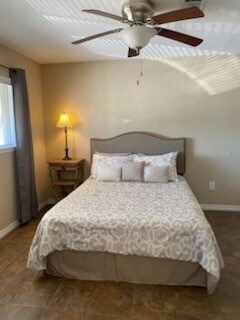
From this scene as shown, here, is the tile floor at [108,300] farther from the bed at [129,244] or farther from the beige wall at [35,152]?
the beige wall at [35,152]

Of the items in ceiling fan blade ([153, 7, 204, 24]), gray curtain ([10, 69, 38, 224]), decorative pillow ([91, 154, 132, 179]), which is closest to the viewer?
ceiling fan blade ([153, 7, 204, 24])

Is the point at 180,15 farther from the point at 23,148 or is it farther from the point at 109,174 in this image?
the point at 23,148

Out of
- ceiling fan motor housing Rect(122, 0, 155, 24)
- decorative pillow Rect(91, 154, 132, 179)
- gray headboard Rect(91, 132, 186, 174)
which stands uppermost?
ceiling fan motor housing Rect(122, 0, 155, 24)

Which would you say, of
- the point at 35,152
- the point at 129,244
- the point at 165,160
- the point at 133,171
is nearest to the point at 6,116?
the point at 35,152

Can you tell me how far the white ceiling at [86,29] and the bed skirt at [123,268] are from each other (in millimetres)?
2266

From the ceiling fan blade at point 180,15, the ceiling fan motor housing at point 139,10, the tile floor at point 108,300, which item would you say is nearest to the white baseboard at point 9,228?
the tile floor at point 108,300

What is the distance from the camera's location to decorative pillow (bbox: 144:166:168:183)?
131 inches

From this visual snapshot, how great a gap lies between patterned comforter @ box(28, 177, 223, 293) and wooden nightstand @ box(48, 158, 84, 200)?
57.3 inches

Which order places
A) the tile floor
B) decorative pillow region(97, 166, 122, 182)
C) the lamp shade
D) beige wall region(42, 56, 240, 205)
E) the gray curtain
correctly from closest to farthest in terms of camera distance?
the tile floor
the gray curtain
decorative pillow region(97, 166, 122, 182)
beige wall region(42, 56, 240, 205)
the lamp shade

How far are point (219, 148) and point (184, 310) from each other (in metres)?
2.65

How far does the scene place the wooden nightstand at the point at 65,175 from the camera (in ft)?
12.7

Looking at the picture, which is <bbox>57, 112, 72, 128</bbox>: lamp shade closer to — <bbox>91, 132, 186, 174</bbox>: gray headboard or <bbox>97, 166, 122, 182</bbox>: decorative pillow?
<bbox>91, 132, 186, 174</bbox>: gray headboard

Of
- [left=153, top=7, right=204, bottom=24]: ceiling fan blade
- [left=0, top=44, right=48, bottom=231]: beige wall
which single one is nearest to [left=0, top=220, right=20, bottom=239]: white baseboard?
[left=0, top=44, right=48, bottom=231]: beige wall

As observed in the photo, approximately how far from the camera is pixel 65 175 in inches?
167
